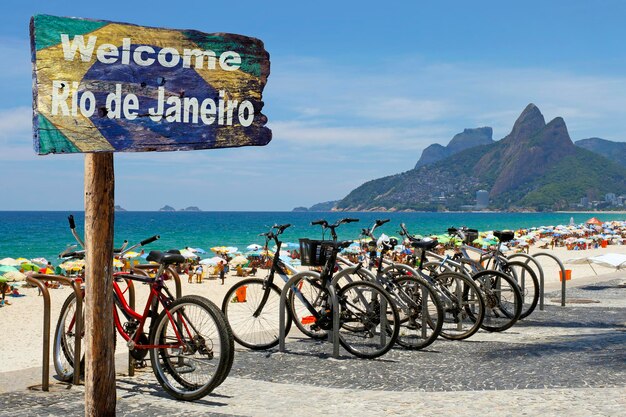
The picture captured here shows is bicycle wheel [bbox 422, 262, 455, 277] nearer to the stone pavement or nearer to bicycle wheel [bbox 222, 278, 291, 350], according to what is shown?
the stone pavement

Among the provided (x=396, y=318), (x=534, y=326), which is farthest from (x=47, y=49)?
(x=534, y=326)

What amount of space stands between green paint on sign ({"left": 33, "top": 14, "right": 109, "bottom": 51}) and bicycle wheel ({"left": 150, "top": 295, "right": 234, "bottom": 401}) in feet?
7.21

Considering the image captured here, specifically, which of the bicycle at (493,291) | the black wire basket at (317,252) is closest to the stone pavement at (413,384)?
the bicycle at (493,291)

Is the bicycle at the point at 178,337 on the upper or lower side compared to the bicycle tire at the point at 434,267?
lower

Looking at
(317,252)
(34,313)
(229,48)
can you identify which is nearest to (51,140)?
(229,48)

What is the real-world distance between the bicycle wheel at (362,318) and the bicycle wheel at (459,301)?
101cm

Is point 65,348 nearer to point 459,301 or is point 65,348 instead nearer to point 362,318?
point 362,318

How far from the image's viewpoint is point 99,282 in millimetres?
4715

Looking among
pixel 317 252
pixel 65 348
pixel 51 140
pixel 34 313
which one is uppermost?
pixel 51 140

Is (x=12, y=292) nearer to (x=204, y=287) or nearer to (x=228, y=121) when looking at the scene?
(x=204, y=287)

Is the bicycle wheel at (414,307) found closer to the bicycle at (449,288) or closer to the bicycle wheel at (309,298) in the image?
the bicycle at (449,288)

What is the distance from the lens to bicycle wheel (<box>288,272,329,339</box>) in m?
8.00

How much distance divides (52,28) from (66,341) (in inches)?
128

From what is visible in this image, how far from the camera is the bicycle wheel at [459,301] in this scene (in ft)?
28.2
